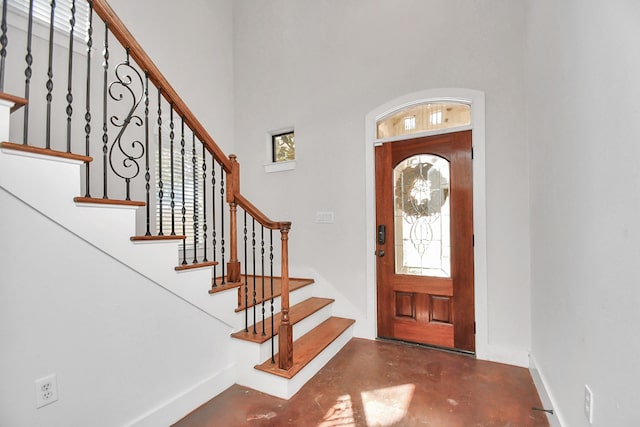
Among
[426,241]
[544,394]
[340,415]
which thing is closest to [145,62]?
[340,415]

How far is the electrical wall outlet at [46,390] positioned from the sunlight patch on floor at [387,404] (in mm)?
1678

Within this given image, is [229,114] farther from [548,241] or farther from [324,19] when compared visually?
[548,241]

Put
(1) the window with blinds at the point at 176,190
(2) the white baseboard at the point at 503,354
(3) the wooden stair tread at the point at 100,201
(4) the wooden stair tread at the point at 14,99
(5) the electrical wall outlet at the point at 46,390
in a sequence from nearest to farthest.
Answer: (4) the wooden stair tread at the point at 14,99, (5) the electrical wall outlet at the point at 46,390, (3) the wooden stair tread at the point at 100,201, (2) the white baseboard at the point at 503,354, (1) the window with blinds at the point at 176,190

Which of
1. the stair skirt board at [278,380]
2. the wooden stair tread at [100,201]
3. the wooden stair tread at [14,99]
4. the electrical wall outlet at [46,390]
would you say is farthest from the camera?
the stair skirt board at [278,380]

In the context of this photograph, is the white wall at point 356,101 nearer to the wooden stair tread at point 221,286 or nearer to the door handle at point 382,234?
the door handle at point 382,234

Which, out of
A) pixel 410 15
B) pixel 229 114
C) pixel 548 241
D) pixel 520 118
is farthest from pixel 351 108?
pixel 548 241

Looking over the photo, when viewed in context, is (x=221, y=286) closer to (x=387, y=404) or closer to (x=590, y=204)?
(x=387, y=404)

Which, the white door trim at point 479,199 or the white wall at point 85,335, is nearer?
the white wall at point 85,335

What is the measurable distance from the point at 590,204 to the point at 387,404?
5.52ft

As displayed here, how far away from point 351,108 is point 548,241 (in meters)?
2.28

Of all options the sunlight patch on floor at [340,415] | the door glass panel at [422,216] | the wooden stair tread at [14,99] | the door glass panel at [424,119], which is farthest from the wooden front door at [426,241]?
the wooden stair tread at [14,99]

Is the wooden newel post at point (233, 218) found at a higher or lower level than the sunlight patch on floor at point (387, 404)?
higher

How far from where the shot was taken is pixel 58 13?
2588 mm

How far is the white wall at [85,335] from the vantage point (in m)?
1.25
